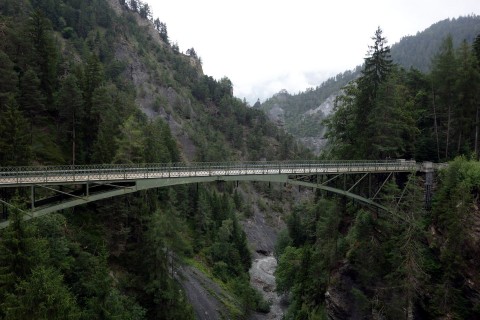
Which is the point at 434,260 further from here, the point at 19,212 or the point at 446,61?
the point at 19,212

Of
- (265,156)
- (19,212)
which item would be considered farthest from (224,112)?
(19,212)

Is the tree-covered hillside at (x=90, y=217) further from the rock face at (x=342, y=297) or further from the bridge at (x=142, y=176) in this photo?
the rock face at (x=342, y=297)

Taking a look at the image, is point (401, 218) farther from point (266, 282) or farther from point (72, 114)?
point (266, 282)

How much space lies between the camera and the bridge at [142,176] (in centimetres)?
2485

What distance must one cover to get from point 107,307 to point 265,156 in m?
120

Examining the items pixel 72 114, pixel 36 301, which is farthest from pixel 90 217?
pixel 36 301

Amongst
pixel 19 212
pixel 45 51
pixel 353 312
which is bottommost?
pixel 353 312

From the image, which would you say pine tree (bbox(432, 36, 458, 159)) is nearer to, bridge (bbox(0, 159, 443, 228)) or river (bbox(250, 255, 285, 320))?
bridge (bbox(0, 159, 443, 228))

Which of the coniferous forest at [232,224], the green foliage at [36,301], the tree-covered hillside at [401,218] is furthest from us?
the tree-covered hillside at [401,218]

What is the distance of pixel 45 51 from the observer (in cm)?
5312

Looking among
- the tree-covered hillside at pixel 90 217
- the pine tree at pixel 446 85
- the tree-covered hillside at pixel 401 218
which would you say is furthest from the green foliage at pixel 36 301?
the pine tree at pixel 446 85

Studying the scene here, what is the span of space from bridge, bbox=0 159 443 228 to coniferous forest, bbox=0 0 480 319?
1484 mm

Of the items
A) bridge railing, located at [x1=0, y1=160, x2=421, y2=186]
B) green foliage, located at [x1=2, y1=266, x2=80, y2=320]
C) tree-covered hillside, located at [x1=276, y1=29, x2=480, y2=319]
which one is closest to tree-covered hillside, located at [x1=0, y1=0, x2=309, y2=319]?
green foliage, located at [x1=2, y1=266, x2=80, y2=320]

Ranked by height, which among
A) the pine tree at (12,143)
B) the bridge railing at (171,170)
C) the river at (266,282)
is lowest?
the river at (266,282)
